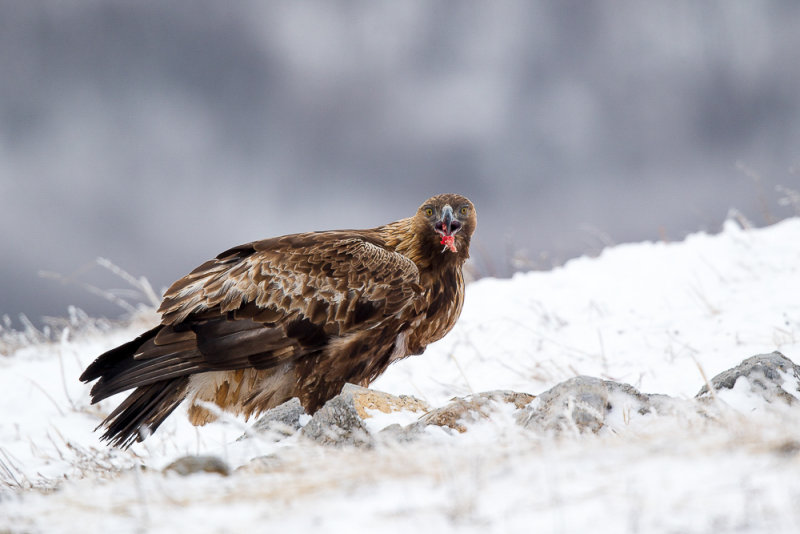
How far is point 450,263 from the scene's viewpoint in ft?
16.5

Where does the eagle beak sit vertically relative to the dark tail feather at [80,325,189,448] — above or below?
above

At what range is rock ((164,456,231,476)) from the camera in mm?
2678

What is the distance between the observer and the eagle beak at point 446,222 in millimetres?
4957

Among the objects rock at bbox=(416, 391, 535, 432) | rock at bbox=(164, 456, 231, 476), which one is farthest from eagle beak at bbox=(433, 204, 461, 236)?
rock at bbox=(164, 456, 231, 476)

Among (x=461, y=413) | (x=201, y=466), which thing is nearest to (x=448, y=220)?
(x=461, y=413)

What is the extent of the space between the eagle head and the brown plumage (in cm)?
11

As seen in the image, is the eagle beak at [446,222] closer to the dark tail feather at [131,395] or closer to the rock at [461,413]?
the rock at [461,413]

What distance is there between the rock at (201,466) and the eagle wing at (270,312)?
5.85 ft

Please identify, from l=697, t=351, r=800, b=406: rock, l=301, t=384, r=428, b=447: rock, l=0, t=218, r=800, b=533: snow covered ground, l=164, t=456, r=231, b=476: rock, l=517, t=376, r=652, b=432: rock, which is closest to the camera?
l=0, t=218, r=800, b=533: snow covered ground

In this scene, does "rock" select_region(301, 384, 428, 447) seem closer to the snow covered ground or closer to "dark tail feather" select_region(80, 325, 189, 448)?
the snow covered ground

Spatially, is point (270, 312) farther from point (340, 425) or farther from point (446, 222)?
point (446, 222)

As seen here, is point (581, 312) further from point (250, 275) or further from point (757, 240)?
point (250, 275)

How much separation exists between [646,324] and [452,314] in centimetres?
332

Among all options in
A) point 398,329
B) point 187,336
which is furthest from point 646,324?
point 187,336
